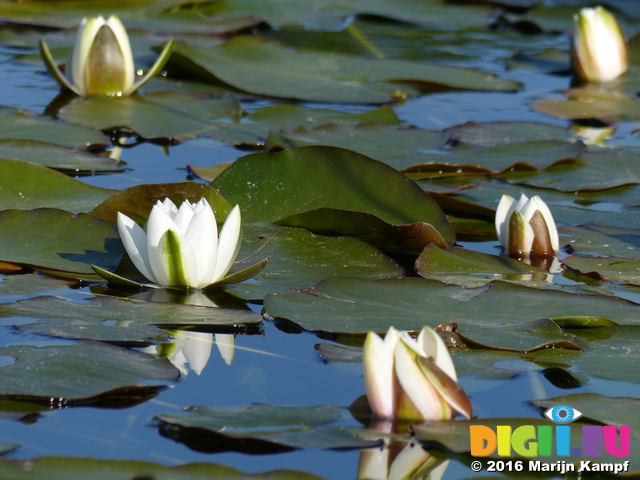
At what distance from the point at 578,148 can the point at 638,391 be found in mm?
1716

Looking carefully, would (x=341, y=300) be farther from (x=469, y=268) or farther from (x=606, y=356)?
(x=606, y=356)

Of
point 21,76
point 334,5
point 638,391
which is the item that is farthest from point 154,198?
point 334,5

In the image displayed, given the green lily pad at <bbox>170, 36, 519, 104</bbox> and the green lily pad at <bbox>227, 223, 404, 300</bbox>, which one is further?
the green lily pad at <bbox>170, 36, 519, 104</bbox>

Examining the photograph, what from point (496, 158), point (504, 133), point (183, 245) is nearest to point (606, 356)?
point (183, 245)

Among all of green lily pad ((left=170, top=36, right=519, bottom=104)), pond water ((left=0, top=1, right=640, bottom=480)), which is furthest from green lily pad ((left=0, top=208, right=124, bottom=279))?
green lily pad ((left=170, top=36, right=519, bottom=104))

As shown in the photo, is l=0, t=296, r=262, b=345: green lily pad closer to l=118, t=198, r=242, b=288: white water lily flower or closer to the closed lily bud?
l=118, t=198, r=242, b=288: white water lily flower

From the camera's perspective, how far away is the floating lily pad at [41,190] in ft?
8.11

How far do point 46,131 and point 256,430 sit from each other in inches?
82.6

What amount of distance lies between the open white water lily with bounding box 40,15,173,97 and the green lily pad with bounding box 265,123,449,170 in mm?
917

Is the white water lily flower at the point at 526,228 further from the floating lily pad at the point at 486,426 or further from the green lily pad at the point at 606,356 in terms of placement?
the floating lily pad at the point at 486,426

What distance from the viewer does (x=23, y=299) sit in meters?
1.89

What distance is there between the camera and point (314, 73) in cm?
448

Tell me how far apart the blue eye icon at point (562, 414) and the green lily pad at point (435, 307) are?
0.24 meters

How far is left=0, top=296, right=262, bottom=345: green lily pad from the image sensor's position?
1714 mm
